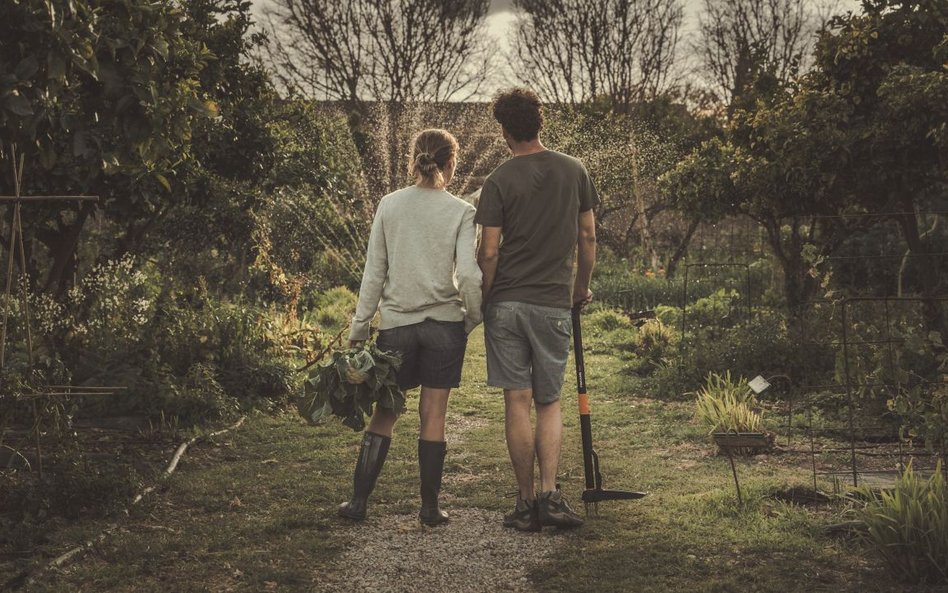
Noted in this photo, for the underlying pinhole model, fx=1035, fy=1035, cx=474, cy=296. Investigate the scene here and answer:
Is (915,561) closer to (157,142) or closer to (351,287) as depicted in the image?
(157,142)

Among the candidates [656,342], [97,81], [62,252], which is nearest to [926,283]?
[656,342]

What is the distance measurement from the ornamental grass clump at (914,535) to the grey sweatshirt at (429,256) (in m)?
1.92

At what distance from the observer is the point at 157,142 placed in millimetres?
4352

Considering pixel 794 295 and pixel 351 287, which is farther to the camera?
pixel 351 287

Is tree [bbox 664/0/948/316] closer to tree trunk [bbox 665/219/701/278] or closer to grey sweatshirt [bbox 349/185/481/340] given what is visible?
grey sweatshirt [bbox 349/185/481/340]

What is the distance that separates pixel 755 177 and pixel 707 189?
7.01 ft

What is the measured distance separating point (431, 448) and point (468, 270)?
87 centimetres

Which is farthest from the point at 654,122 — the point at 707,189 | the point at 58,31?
the point at 58,31

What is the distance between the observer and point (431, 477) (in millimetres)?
4902

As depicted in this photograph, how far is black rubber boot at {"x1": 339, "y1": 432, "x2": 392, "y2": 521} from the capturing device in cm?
491

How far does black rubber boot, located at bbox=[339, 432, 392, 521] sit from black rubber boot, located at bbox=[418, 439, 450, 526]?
0.19 metres

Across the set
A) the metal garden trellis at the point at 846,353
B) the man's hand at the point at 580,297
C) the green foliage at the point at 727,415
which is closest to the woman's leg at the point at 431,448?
the man's hand at the point at 580,297

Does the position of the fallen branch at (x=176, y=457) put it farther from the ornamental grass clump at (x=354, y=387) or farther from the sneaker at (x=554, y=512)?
the sneaker at (x=554, y=512)

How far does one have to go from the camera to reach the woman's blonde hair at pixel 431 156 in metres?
4.81
